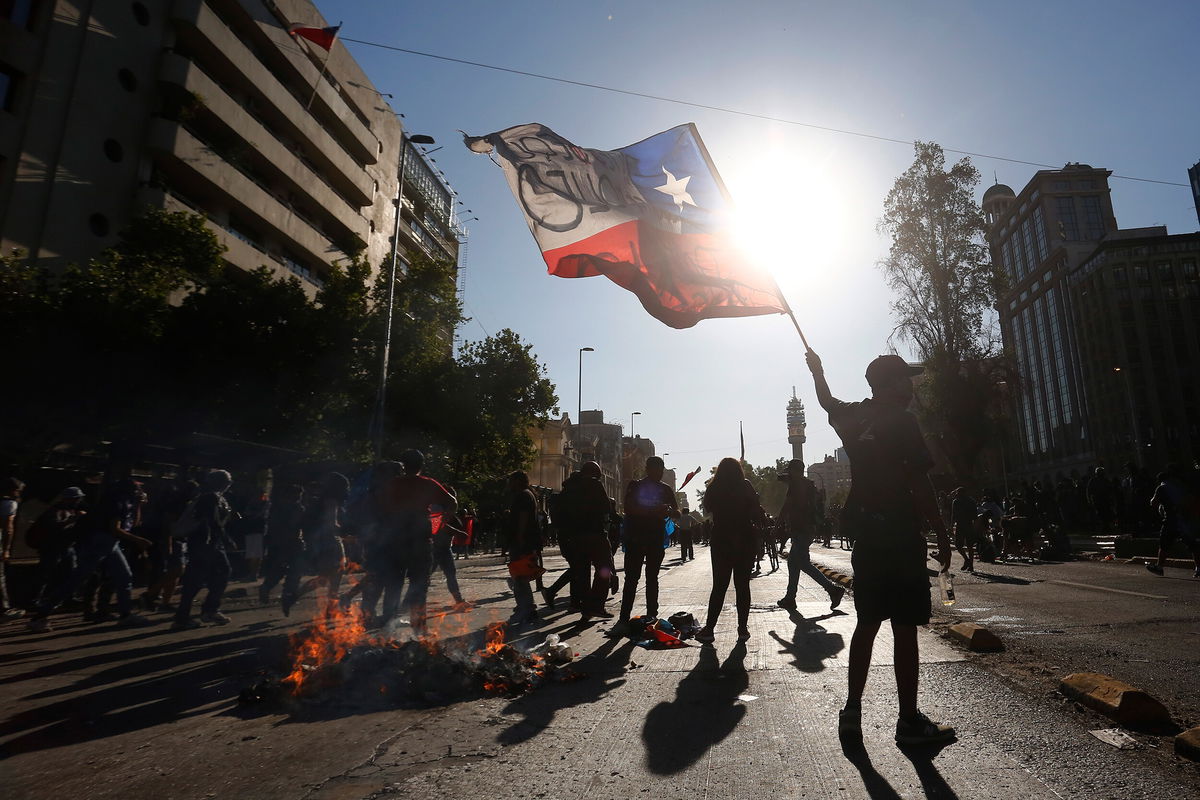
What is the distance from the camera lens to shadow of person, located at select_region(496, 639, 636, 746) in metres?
3.42

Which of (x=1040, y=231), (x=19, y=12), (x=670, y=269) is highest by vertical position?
(x=1040, y=231)

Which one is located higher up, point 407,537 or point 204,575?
point 407,537

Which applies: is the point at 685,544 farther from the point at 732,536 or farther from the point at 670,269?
the point at 670,269

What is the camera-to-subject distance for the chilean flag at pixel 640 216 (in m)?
6.70

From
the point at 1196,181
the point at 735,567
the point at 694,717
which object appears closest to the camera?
the point at 694,717

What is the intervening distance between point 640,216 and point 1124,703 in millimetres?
5519

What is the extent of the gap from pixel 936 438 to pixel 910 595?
103ft

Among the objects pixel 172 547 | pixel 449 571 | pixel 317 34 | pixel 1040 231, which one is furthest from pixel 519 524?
pixel 1040 231

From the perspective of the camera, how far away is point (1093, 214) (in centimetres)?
7294

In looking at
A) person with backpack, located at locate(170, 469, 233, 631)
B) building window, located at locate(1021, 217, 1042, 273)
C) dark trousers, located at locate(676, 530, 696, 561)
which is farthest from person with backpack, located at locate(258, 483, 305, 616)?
building window, located at locate(1021, 217, 1042, 273)

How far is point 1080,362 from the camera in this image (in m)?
62.4

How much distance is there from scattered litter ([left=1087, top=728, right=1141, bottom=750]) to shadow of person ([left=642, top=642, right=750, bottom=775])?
1.60 meters

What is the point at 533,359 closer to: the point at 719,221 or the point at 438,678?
the point at 719,221

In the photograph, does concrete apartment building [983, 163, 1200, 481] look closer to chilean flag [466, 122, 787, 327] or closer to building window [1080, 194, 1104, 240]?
building window [1080, 194, 1104, 240]
